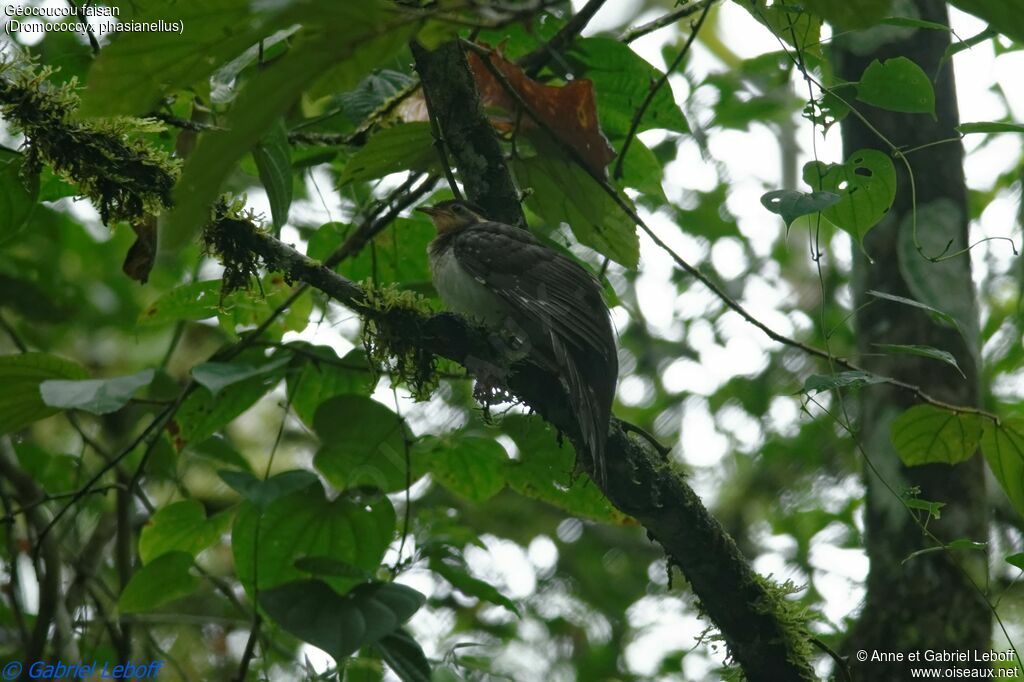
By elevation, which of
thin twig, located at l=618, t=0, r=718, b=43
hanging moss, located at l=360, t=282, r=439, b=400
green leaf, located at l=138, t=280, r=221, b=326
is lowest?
hanging moss, located at l=360, t=282, r=439, b=400

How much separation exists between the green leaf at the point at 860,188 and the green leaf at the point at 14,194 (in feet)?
7.10

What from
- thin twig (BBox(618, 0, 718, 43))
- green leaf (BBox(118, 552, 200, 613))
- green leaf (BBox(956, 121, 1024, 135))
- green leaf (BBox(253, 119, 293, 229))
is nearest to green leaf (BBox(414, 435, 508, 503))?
green leaf (BBox(118, 552, 200, 613))

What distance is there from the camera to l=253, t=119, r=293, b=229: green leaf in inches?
104

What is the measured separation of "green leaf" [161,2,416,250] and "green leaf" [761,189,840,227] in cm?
119

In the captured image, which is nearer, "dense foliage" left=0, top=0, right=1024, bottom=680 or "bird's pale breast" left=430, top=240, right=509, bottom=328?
"dense foliage" left=0, top=0, right=1024, bottom=680

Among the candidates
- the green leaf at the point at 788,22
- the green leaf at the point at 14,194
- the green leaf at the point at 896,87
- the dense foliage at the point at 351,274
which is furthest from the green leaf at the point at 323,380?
the green leaf at the point at 896,87

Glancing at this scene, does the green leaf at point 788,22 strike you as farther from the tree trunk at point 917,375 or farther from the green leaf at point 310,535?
the green leaf at point 310,535

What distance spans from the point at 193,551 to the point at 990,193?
20.9ft

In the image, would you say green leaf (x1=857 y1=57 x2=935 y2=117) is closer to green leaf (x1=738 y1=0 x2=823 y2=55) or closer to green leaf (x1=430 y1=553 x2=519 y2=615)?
green leaf (x1=738 y1=0 x2=823 y2=55)

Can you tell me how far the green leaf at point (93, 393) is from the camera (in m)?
2.45

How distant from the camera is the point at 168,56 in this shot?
4.25ft

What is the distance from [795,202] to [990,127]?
0.48 m

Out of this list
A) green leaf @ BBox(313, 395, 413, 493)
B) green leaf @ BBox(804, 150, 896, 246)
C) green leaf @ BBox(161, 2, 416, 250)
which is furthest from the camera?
green leaf @ BBox(313, 395, 413, 493)

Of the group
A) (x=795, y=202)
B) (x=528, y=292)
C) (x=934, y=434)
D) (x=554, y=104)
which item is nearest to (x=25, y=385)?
(x=528, y=292)
